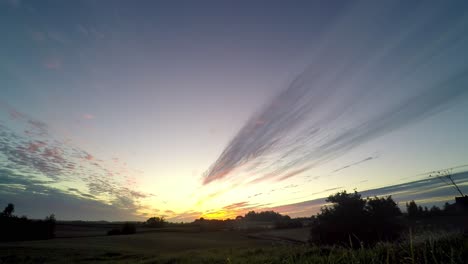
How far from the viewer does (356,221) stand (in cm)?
5253

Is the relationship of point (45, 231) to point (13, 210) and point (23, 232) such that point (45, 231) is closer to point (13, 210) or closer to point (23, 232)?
→ point (23, 232)

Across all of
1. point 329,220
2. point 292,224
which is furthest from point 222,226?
point 329,220

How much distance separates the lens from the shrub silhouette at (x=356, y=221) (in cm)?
5144

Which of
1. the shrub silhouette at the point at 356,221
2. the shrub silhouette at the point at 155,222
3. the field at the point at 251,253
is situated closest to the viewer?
the field at the point at 251,253

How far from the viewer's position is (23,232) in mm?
90562

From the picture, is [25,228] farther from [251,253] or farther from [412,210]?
[412,210]

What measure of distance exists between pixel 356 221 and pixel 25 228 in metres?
115

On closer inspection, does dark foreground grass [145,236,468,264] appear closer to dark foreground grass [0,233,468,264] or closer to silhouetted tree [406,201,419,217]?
dark foreground grass [0,233,468,264]

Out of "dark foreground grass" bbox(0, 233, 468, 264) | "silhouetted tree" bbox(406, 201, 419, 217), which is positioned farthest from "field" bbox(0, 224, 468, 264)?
"silhouetted tree" bbox(406, 201, 419, 217)

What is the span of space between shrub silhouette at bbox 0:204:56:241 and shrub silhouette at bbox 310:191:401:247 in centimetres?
10028

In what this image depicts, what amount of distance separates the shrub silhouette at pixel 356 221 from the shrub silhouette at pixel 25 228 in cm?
10028

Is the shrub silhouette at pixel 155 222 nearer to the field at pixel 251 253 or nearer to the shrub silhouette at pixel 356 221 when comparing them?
the field at pixel 251 253

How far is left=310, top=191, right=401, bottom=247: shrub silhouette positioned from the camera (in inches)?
2025

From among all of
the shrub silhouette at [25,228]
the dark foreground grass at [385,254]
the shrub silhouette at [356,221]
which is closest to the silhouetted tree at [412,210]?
the shrub silhouette at [356,221]
